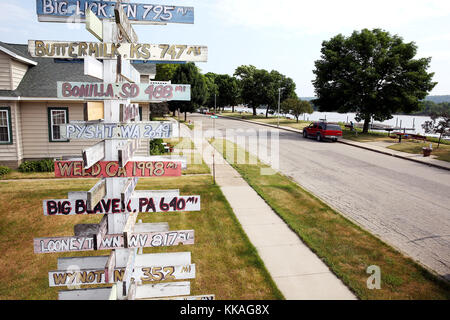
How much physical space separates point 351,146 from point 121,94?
2698 cm

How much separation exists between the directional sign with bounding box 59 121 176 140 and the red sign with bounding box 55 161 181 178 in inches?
12.7

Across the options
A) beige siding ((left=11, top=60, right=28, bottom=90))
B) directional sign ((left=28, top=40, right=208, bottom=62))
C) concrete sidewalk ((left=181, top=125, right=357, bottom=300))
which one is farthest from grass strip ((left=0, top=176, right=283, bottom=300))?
beige siding ((left=11, top=60, right=28, bottom=90))

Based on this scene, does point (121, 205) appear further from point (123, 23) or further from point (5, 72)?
point (5, 72)

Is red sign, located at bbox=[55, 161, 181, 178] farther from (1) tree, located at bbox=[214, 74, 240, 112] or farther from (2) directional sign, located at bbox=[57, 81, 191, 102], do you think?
(1) tree, located at bbox=[214, 74, 240, 112]

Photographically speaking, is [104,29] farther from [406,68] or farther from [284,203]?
[406,68]

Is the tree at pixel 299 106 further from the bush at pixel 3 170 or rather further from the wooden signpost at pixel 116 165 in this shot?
the wooden signpost at pixel 116 165

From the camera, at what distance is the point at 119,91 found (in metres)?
3.87

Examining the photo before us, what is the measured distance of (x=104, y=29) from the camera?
12.8 feet

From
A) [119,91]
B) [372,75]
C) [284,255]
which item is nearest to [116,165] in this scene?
[119,91]

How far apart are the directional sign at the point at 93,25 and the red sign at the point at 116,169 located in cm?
149

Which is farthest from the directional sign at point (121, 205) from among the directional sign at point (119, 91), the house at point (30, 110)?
the house at point (30, 110)

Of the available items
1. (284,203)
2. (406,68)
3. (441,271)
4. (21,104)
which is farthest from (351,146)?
(21,104)

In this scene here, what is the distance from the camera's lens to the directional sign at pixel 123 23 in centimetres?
362
